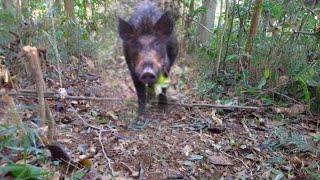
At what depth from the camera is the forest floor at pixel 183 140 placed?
3.32 meters

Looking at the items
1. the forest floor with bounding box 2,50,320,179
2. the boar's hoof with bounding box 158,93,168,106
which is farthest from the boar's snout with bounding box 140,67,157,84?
the boar's hoof with bounding box 158,93,168,106

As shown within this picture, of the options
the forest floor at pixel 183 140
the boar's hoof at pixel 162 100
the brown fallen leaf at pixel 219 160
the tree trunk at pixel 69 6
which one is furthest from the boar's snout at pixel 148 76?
the tree trunk at pixel 69 6

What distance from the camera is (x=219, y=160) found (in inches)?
139

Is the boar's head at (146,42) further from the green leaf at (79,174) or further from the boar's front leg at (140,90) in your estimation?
the green leaf at (79,174)

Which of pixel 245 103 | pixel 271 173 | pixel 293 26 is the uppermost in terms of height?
pixel 293 26

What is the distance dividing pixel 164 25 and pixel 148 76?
83 cm

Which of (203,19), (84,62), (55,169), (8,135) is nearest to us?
(8,135)

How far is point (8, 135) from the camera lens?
8.55 feet

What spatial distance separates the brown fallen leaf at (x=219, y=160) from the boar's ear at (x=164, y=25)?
5.97 feet

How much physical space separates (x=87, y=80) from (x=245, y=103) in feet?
6.38

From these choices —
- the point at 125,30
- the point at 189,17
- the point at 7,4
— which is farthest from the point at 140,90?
the point at 189,17

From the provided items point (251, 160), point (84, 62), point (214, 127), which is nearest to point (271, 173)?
point (251, 160)

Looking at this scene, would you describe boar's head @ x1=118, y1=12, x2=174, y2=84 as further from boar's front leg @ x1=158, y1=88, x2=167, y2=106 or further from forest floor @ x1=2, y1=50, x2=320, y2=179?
forest floor @ x1=2, y1=50, x2=320, y2=179

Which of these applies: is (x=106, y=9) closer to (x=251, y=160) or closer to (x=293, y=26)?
(x=293, y=26)
